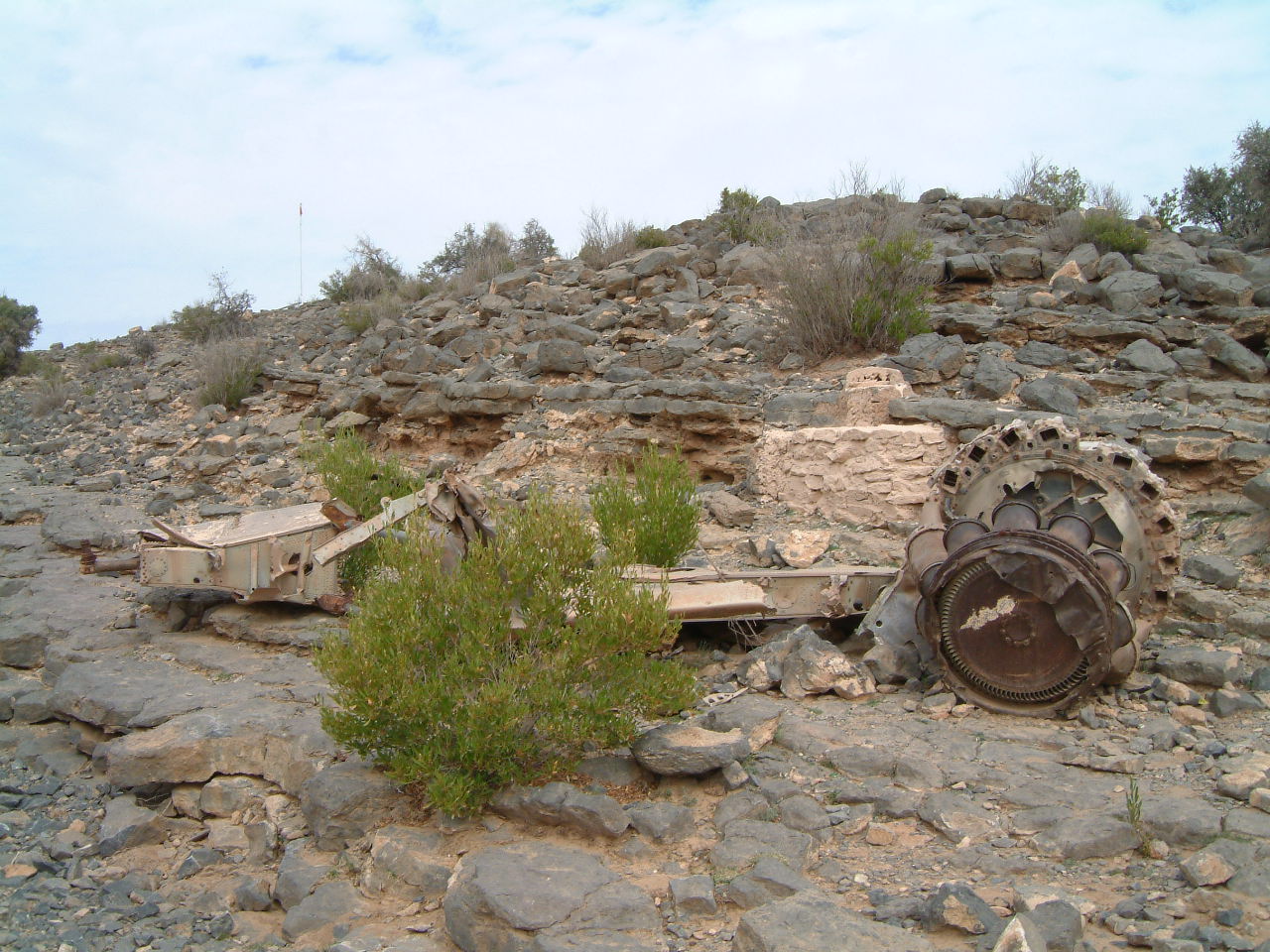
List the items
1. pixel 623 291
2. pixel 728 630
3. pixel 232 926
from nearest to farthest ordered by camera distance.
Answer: pixel 232 926 < pixel 728 630 < pixel 623 291

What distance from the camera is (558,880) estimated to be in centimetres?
375

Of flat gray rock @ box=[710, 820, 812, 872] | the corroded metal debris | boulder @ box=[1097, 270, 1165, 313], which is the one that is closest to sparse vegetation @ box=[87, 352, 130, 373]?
boulder @ box=[1097, 270, 1165, 313]

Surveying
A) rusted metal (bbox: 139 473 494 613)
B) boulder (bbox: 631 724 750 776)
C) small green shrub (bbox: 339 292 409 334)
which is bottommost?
boulder (bbox: 631 724 750 776)

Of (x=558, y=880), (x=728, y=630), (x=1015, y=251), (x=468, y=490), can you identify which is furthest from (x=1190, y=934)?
(x=1015, y=251)

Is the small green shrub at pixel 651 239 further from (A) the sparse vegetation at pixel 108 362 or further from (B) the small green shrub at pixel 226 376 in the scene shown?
(A) the sparse vegetation at pixel 108 362

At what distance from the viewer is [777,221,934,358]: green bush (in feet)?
42.2

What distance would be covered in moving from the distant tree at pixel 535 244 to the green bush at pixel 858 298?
13.6 m

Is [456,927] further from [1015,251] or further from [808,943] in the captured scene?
[1015,251]

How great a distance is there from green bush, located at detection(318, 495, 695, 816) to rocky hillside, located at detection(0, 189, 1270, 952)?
0.24 metres

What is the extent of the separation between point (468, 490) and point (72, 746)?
128 inches

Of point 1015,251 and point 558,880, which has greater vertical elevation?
point 1015,251

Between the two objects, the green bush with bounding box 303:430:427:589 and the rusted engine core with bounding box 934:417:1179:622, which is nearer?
the rusted engine core with bounding box 934:417:1179:622

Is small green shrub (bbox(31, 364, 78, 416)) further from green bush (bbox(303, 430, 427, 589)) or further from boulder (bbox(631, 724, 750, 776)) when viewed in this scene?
boulder (bbox(631, 724, 750, 776))

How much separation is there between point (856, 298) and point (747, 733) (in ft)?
29.8
